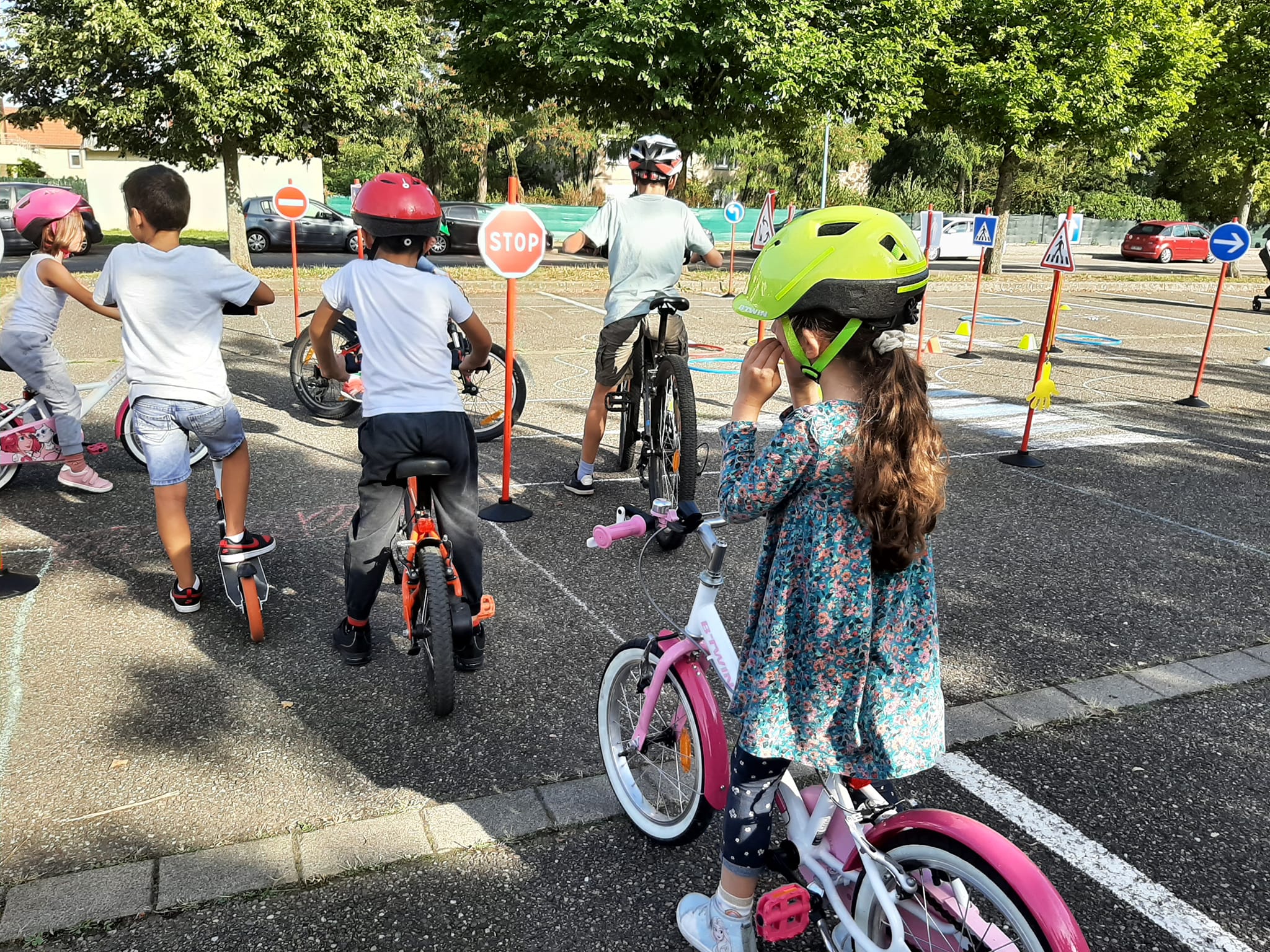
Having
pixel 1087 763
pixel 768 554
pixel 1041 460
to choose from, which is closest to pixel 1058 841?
pixel 1087 763

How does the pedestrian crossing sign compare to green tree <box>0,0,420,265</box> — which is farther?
green tree <box>0,0,420,265</box>

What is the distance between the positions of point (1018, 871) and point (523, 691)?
239cm

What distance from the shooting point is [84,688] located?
12.5 feet

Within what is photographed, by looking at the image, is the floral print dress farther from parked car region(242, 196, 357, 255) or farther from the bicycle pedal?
parked car region(242, 196, 357, 255)

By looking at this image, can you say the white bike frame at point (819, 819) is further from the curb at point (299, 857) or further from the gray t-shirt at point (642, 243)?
the gray t-shirt at point (642, 243)

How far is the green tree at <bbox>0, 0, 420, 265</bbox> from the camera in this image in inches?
703

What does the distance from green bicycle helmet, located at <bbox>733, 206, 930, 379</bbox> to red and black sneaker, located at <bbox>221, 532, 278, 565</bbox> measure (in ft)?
9.84

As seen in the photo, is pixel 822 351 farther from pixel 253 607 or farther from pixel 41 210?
pixel 41 210

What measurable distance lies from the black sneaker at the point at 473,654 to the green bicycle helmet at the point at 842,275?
7.64 feet

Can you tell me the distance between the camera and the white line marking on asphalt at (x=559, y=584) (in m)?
4.47

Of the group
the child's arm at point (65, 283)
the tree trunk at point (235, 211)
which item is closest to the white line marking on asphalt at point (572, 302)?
the tree trunk at point (235, 211)

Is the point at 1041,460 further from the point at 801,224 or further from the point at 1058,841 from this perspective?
the point at 801,224

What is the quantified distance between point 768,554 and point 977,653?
2581mm

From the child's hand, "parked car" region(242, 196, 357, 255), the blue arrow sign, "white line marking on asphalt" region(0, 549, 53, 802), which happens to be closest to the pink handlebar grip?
the child's hand
